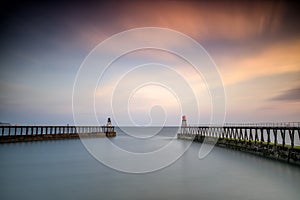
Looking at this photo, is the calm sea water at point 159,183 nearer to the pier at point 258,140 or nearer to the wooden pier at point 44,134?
the pier at point 258,140

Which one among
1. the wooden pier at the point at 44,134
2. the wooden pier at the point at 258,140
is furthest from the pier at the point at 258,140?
the wooden pier at the point at 44,134

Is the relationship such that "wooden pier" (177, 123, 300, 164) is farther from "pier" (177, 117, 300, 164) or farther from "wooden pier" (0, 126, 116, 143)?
"wooden pier" (0, 126, 116, 143)

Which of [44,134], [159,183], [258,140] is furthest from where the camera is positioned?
[44,134]

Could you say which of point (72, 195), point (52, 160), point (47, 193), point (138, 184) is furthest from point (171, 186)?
point (52, 160)

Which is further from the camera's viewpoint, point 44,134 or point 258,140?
point 44,134

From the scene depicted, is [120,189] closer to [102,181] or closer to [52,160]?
[102,181]

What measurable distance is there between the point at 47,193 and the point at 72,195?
1.68 m

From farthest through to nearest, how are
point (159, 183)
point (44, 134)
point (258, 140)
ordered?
point (44, 134) < point (258, 140) < point (159, 183)

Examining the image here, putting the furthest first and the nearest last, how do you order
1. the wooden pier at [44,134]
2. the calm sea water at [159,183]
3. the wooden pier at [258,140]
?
the wooden pier at [44,134]
the wooden pier at [258,140]
the calm sea water at [159,183]

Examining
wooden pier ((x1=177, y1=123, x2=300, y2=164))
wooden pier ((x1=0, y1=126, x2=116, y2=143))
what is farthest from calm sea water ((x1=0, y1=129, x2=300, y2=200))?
wooden pier ((x1=0, y1=126, x2=116, y2=143))

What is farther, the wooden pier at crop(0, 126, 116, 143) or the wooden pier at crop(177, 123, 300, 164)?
the wooden pier at crop(0, 126, 116, 143)

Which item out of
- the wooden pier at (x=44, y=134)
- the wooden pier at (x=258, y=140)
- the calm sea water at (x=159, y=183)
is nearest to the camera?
the calm sea water at (x=159, y=183)

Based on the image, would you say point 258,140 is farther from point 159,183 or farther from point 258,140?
point 159,183

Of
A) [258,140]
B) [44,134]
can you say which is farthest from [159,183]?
[44,134]
